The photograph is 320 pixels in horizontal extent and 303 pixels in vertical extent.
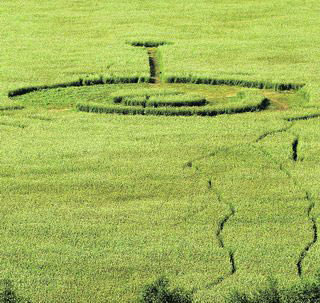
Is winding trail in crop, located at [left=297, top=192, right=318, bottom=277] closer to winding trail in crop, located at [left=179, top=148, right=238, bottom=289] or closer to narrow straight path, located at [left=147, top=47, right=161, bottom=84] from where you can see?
winding trail in crop, located at [left=179, top=148, right=238, bottom=289]

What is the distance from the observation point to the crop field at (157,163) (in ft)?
25.1

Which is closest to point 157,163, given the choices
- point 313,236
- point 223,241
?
point 223,241

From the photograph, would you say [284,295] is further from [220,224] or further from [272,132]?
[272,132]

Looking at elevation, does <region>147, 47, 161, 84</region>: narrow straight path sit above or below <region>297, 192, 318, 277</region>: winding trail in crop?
above

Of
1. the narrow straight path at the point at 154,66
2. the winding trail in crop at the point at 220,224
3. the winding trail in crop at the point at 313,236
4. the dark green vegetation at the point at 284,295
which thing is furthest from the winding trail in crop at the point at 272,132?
the dark green vegetation at the point at 284,295

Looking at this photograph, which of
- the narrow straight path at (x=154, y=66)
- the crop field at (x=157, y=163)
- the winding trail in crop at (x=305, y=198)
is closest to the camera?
the crop field at (x=157, y=163)

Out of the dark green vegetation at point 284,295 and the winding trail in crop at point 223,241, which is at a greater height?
the dark green vegetation at point 284,295

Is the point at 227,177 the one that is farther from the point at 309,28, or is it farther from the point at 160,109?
the point at 309,28

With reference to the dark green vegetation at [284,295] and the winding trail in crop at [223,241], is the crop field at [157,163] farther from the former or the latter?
the dark green vegetation at [284,295]

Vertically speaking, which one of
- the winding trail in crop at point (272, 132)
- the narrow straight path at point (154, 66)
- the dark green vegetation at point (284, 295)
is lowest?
the winding trail in crop at point (272, 132)

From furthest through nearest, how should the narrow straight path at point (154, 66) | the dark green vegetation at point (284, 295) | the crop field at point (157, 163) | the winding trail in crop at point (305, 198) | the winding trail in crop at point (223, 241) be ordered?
the narrow straight path at point (154, 66) → the winding trail in crop at point (305, 198) → the crop field at point (157, 163) → the winding trail in crop at point (223, 241) → the dark green vegetation at point (284, 295)

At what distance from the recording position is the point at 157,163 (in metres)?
10.1

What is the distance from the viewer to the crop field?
25.1ft

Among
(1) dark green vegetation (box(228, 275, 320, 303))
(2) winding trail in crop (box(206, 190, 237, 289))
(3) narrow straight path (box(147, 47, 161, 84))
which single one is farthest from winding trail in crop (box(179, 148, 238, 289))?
(3) narrow straight path (box(147, 47, 161, 84))
